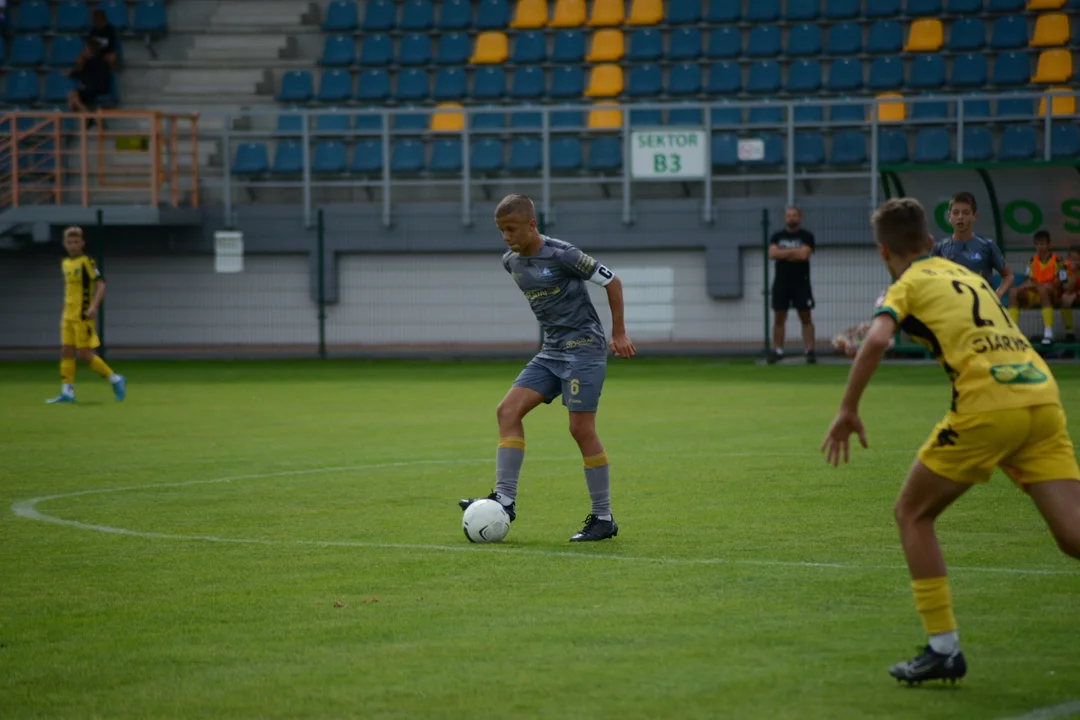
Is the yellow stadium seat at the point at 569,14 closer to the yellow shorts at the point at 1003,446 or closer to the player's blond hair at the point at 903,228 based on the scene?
the player's blond hair at the point at 903,228

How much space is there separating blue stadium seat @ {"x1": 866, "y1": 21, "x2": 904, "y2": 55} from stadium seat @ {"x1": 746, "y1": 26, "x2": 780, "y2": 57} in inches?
72.0

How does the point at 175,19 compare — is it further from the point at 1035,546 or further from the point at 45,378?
the point at 1035,546

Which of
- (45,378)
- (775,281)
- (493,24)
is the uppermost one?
(493,24)

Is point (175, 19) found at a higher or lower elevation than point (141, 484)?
higher

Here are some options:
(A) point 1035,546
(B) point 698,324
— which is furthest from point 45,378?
(A) point 1035,546

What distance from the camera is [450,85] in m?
30.6

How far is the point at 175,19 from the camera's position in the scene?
33062 mm

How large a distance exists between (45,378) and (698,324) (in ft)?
38.3

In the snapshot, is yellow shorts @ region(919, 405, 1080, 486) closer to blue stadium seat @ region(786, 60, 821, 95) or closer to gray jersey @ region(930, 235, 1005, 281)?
gray jersey @ region(930, 235, 1005, 281)

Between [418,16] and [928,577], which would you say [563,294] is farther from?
[418,16]

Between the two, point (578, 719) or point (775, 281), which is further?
point (775, 281)

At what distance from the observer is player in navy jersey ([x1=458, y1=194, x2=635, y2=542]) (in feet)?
28.3

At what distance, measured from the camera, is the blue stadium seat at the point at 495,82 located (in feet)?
99.2

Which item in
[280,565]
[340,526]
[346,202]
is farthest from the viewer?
[346,202]
